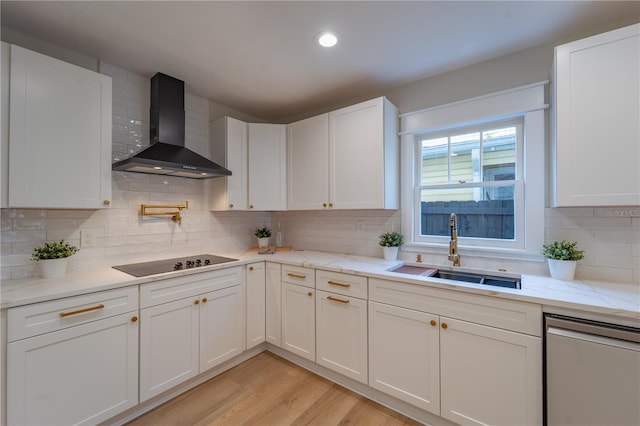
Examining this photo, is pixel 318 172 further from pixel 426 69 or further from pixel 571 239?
pixel 571 239

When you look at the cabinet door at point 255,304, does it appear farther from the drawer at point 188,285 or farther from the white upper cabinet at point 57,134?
the white upper cabinet at point 57,134

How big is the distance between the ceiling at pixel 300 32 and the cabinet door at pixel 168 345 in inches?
72.7

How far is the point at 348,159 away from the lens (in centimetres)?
255

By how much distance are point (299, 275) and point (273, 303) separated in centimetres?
45

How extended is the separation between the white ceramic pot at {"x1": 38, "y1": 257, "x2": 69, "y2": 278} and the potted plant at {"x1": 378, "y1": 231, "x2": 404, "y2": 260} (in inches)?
93.4

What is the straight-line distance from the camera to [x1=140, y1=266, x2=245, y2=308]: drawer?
1.88 metres

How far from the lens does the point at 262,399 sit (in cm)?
206

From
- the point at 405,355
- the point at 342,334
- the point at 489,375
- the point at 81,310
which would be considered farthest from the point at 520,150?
the point at 81,310

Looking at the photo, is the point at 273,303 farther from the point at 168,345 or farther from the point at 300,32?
the point at 300,32

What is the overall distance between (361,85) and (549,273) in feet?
6.96

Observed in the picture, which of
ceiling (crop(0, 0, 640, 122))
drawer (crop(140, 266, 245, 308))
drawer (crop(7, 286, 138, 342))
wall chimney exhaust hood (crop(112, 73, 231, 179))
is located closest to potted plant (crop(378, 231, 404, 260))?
drawer (crop(140, 266, 245, 308))

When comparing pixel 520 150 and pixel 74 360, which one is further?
pixel 520 150

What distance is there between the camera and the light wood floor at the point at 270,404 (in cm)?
185

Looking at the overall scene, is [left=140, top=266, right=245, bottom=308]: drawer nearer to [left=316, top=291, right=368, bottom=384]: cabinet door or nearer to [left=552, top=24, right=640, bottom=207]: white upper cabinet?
[left=316, top=291, right=368, bottom=384]: cabinet door
